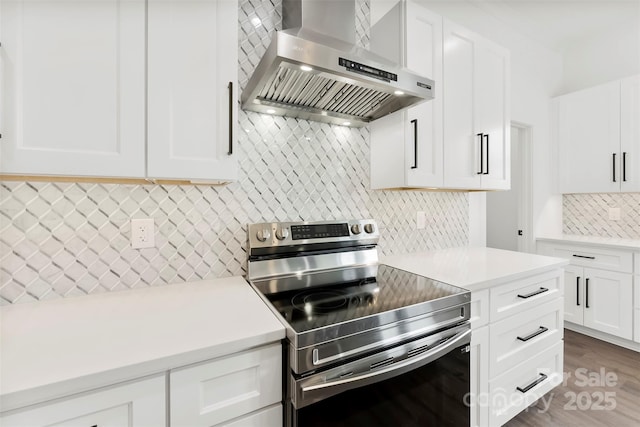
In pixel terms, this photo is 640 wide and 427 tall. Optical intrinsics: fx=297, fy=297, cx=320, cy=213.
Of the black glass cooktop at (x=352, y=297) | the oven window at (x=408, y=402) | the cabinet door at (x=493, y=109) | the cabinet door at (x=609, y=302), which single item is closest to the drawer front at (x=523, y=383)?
the oven window at (x=408, y=402)

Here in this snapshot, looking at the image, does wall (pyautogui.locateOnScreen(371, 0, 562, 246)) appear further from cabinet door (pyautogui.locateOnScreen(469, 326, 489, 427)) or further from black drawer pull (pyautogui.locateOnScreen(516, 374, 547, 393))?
cabinet door (pyautogui.locateOnScreen(469, 326, 489, 427))

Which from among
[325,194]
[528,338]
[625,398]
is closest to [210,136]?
[325,194]

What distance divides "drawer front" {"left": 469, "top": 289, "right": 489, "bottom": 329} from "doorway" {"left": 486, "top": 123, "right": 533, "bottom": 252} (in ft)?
7.01

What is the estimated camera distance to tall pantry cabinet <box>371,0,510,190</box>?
1.67 m

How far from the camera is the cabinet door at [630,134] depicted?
2.61 metres

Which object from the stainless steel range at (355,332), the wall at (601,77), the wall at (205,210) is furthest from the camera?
the wall at (601,77)

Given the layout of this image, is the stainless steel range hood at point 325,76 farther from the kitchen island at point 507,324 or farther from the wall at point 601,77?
the wall at point 601,77

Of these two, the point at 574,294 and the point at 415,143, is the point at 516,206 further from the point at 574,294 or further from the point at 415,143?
the point at 415,143

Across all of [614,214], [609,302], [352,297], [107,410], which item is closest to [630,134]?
[614,214]

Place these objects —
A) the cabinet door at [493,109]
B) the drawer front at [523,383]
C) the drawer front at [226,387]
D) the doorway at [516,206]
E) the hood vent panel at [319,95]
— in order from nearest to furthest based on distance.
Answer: the drawer front at [226,387] < the hood vent panel at [319,95] < the drawer front at [523,383] < the cabinet door at [493,109] < the doorway at [516,206]

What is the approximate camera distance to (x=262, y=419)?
35.3 inches

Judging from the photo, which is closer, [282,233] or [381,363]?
[381,363]

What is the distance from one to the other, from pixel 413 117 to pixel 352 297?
1064 mm

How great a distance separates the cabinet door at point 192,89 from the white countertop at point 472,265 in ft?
3.68
